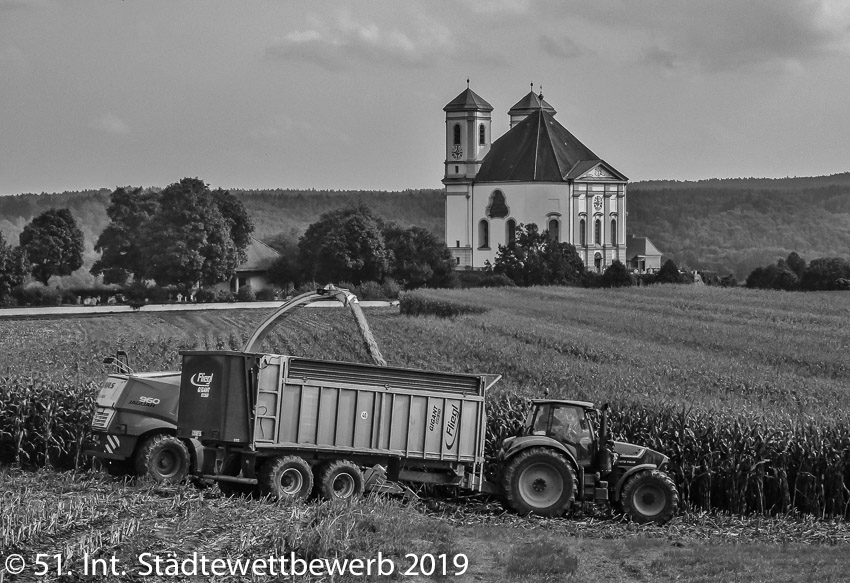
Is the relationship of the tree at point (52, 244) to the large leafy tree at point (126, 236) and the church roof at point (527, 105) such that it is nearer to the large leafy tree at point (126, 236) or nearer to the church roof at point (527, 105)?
the large leafy tree at point (126, 236)

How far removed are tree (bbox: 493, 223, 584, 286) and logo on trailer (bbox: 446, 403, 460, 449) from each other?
7746 centimetres

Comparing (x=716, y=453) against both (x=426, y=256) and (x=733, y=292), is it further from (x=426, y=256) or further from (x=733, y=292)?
(x=426, y=256)

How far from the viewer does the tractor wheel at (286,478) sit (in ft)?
62.4

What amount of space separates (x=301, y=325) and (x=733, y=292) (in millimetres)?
28323

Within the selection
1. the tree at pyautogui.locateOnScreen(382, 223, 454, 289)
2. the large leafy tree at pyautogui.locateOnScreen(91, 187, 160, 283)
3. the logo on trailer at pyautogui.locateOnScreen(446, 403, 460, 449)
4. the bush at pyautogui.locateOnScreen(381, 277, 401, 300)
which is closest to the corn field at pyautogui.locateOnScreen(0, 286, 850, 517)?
the logo on trailer at pyautogui.locateOnScreen(446, 403, 460, 449)

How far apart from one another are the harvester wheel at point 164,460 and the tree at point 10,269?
212ft

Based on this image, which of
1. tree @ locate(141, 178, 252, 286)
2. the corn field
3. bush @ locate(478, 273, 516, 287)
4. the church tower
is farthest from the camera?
the church tower

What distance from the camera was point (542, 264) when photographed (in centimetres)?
9988

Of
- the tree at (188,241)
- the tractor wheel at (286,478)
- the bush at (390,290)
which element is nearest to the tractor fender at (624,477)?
the tractor wheel at (286,478)

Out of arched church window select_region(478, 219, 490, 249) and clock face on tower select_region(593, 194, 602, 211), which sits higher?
clock face on tower select_region(593, 194, 602, 211)

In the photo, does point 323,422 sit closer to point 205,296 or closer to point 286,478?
point 286,478

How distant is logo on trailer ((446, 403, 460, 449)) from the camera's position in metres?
20.4

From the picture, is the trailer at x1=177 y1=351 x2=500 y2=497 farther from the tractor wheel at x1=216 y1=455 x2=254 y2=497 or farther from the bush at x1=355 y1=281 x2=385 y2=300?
the bush at x1=355 y1=281 x2=385 y2=300

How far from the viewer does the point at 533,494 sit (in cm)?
1992
